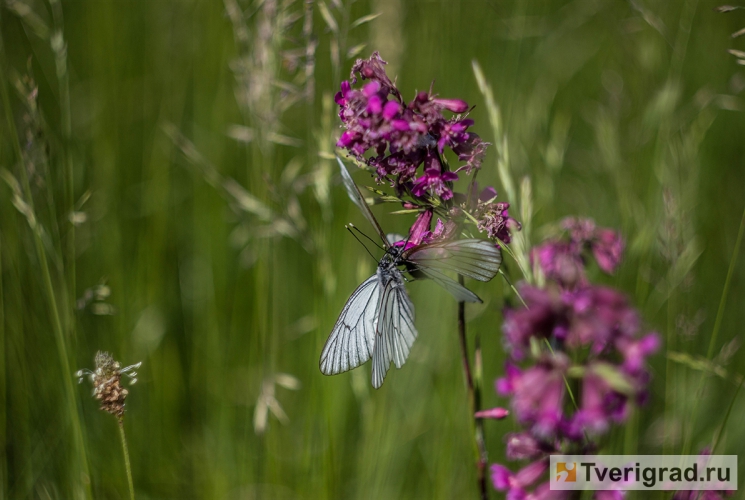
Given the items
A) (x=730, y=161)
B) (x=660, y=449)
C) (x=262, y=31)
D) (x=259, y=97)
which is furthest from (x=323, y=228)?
(x=730, y=161)

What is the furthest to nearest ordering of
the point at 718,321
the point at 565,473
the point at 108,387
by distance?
the point at 718,321, the point at 108,387, the point at 565,473

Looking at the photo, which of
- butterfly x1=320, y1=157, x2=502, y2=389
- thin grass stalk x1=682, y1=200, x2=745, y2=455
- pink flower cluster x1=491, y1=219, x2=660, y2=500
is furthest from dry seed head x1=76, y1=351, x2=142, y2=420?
thin grass stalk x1=682, y1=200, x2=745, y2=455

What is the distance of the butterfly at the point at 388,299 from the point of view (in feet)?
5.42

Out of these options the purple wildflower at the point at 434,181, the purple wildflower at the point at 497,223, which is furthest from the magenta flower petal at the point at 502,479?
the purple wildflower at the point at 434,181

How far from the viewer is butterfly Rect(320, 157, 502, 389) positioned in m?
1.65

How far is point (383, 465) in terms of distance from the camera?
8.83ft

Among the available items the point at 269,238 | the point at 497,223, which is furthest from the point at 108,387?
the point at 269,238

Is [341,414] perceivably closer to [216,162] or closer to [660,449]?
[660,449]

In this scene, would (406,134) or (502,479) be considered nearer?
(502,479)

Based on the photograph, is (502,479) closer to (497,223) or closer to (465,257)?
(465,257)

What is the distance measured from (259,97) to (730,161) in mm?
4083

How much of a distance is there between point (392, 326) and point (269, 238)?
1146mm

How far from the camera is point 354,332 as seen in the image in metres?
2.36

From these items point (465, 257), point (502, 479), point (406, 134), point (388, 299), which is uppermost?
point (406, 134)
